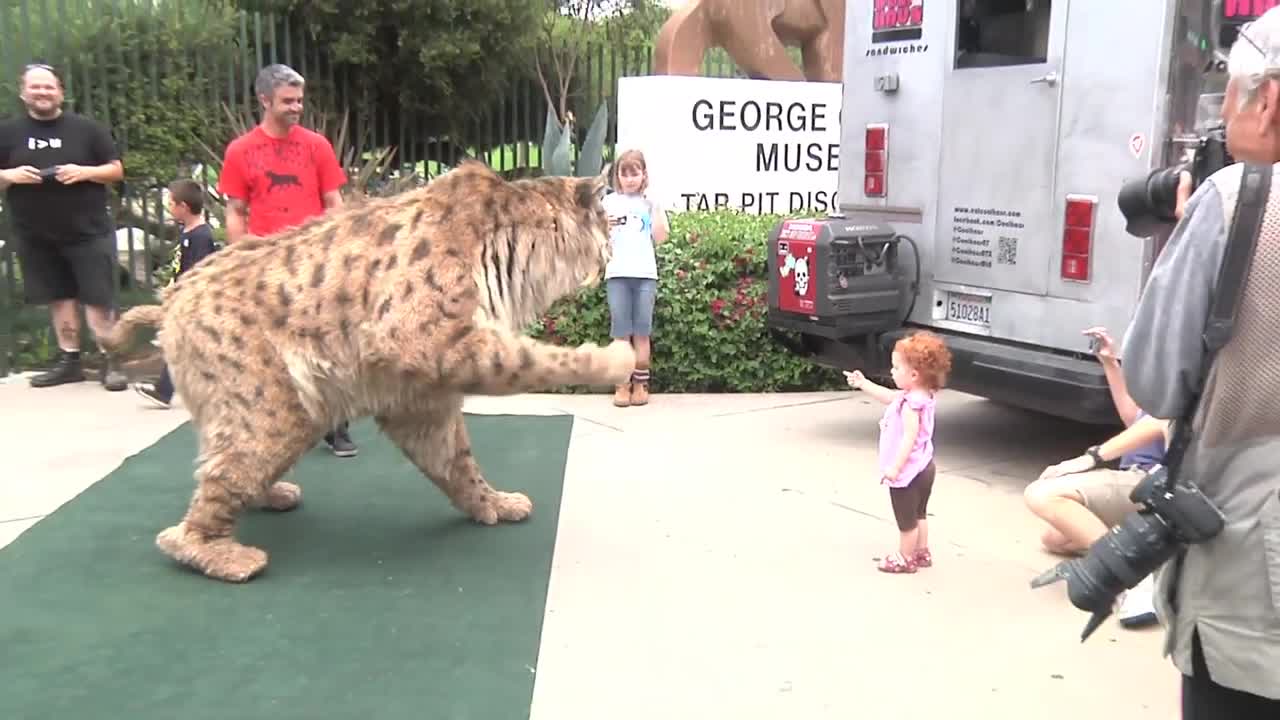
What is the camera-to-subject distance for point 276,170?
5.91 metres

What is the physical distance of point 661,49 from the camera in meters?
10.2

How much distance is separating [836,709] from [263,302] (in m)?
2.74

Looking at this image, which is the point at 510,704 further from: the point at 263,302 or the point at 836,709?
the point at 263,302

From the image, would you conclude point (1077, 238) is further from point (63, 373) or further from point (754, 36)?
point (63, 373)

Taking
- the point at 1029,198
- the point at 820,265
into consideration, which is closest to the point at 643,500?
the point at 820,265

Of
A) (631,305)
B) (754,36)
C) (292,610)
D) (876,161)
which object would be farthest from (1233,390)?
(754,36)

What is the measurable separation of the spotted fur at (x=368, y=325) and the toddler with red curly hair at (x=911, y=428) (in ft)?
3.63

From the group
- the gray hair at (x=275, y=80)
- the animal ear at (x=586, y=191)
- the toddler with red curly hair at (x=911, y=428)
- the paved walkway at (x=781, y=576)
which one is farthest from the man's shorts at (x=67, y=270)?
the toddler with red curly hair at (x=911, y=428)

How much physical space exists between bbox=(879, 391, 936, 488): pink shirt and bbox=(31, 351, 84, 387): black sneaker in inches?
250

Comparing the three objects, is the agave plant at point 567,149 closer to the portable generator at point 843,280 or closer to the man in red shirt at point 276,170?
the portable generator at point 843,280

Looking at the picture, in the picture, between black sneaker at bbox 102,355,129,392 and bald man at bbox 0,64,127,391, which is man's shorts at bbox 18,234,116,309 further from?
black sneaker at bbox 102,355,129,392

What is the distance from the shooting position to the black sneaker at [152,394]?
7.41 meters

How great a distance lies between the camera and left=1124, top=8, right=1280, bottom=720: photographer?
190cm

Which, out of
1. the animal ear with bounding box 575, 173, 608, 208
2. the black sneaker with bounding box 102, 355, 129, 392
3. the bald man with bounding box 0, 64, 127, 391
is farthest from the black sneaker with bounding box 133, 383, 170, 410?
the animal ear with bounding box 575, 173, 608, 208
